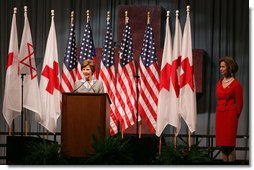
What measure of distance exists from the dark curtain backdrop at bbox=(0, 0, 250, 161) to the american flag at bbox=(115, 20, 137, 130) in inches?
78.7

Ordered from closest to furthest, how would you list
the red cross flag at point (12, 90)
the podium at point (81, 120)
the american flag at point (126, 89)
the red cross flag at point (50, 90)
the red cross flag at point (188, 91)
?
1. the podium at point (81, 120)
2. the red cross flag at point (188, 91)
3. the red cross flag at point (12, 90)
4. the red cross flag at point (50, 90)
5. the american flag at point (126, 89)

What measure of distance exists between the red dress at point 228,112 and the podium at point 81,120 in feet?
4.85

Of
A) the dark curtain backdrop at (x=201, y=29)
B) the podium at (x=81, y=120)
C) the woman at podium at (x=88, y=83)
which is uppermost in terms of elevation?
the dark curtain backdrop at (x=201, y=29)

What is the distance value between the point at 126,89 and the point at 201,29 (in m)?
3.27

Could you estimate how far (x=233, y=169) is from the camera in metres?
2.53

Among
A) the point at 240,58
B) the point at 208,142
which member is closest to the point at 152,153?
the point at 208,142

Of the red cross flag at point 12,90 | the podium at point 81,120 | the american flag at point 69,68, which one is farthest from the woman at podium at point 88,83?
the american flag at point 69,68

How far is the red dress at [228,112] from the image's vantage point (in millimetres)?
7137

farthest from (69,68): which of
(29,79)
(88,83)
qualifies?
(88,83)

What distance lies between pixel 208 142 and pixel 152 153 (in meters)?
3.58

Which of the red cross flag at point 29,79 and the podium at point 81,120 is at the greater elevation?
the red cross flag at point 29,79

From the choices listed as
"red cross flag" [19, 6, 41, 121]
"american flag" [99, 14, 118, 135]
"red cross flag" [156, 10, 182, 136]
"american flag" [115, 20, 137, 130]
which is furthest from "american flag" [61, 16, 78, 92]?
"red cross flag" [156, 10, 182, 136]

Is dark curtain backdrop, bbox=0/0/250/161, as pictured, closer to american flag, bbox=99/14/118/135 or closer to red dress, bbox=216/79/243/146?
american flag, bbox=99/14/118/135

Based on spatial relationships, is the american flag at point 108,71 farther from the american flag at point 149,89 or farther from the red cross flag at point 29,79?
the red cross flag at point 29,79
